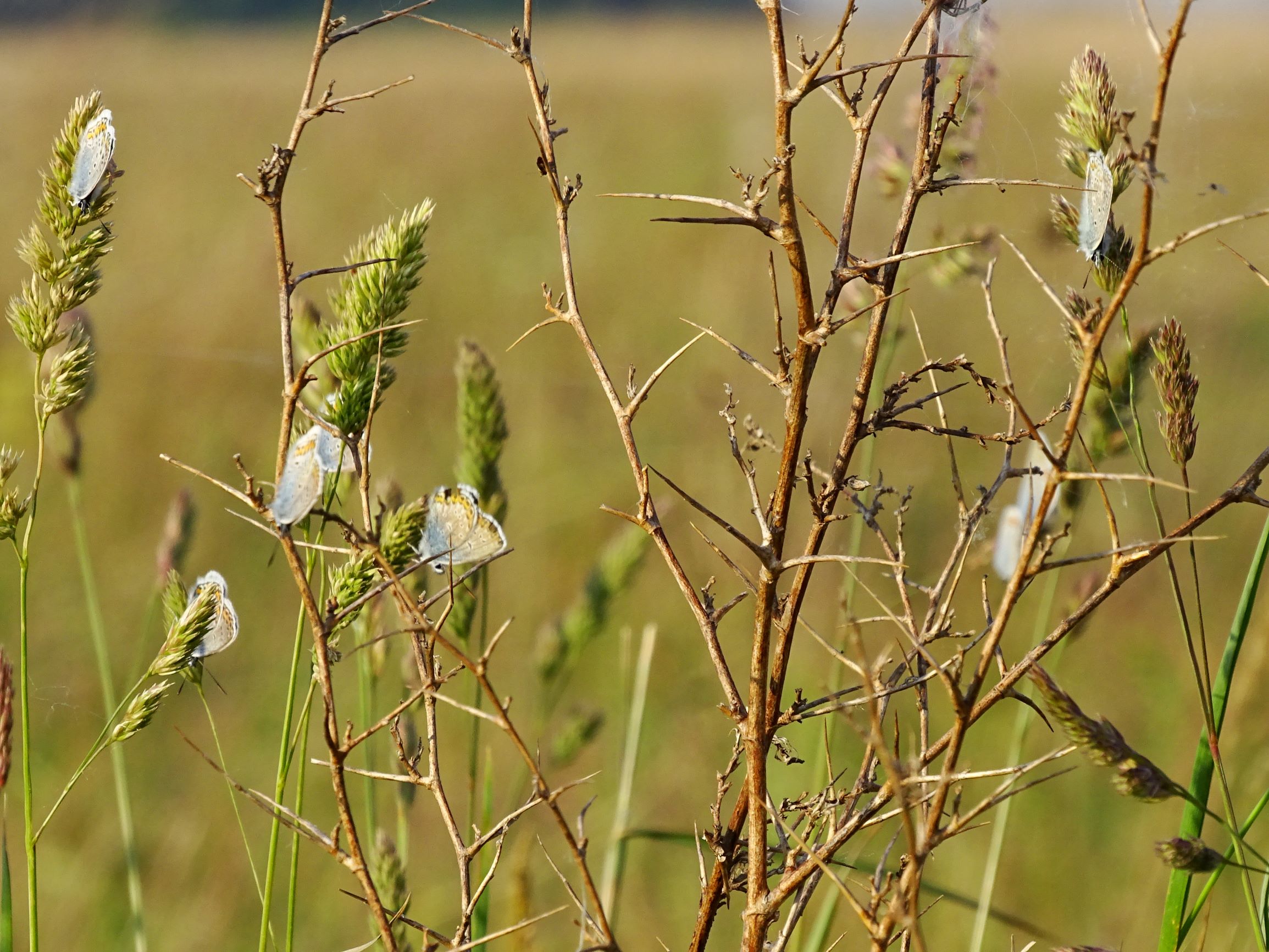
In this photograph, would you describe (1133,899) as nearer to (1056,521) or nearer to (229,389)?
(1056,521)

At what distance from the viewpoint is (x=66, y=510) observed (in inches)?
151

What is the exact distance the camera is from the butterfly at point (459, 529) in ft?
2.43

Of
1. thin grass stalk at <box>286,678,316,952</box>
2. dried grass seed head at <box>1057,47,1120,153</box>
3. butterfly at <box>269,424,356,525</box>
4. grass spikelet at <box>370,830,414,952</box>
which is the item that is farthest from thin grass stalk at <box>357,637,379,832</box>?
dried grass seed head at <box>1057,47,1120,153</box>

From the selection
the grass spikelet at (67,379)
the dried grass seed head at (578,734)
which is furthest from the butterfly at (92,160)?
the dried grass seed head at (578,734)

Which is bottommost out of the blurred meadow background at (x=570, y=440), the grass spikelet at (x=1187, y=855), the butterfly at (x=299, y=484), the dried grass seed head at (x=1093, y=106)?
the blurred meadow background at (x=570, y=440)

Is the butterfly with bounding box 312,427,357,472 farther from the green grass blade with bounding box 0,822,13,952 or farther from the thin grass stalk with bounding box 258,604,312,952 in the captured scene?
the green grass blade with bounding box 0,822,13,952

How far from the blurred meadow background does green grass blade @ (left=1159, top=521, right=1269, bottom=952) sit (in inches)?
7.8

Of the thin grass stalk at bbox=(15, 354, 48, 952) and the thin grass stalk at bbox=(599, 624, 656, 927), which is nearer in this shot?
the thin grass stalk at bbox=(15, 354, 48, 952)

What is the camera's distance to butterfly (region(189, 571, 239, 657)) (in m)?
0.71

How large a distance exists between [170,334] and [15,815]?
3.38 meters

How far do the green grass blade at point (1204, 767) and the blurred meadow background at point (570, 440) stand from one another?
20 centimetres

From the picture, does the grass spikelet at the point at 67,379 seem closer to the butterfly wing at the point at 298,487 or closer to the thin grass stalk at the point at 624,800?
the butterfly wing at the point at 298,487

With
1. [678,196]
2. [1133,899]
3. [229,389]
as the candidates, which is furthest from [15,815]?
[678,196]

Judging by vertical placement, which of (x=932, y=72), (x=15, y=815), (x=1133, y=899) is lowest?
(x=15, y=815)
